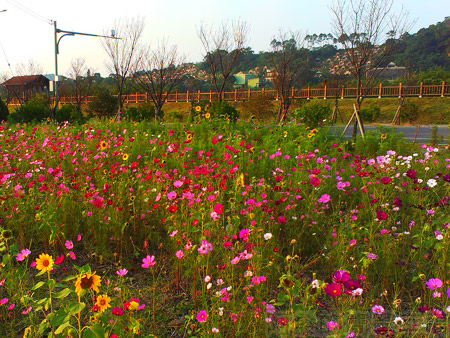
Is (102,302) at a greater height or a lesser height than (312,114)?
lesser

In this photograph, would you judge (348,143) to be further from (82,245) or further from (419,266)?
(82,245)

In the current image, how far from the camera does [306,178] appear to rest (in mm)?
3773

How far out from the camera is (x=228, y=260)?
2318 millimetres

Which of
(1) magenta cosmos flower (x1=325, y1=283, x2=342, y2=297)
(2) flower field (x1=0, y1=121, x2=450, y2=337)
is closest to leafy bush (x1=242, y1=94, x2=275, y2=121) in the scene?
(2) flower field (x1=0, y1=121, x2=450, y2=337)

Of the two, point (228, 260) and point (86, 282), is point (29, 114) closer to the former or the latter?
point (228, 260)

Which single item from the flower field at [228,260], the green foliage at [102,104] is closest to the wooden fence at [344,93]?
the green foliage at [102,104]

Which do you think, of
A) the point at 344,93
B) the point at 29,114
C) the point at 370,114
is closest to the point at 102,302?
the point at 29,114

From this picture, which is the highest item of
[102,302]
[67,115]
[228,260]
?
[67,115]

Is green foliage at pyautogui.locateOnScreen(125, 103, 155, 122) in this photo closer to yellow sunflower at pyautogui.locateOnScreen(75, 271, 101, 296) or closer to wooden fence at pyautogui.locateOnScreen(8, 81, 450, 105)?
wooden fence at pyautogui.locateOnScreen(8, 81, 450, 105)

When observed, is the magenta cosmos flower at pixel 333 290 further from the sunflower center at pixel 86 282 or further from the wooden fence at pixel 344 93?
the wooden fence at pixel 344 93

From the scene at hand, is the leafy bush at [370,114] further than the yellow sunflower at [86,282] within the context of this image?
Yes

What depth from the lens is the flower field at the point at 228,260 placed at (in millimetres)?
1785

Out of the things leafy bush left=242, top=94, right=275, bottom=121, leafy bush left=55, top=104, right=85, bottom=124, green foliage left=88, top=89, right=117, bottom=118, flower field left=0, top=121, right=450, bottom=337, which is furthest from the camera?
green foliage left=88, top=89, right=117, bottom=118

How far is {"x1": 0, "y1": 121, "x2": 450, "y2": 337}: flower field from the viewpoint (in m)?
1.79
